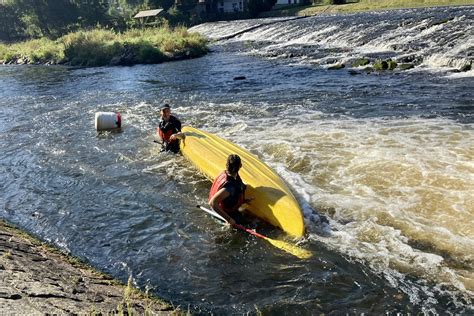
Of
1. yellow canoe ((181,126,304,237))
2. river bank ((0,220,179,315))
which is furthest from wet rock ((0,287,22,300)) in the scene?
yellow canoe ((181,126,304,237))

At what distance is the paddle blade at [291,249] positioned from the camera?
17.8 ft

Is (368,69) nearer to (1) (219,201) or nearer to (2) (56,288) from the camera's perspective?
(1) (219,201)

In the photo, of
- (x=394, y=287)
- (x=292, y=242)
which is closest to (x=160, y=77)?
(x=292, y=242)

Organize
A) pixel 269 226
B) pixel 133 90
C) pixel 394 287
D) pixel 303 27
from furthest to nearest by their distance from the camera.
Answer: pixel 303 27 < pixel 133 90 < pixel 269 226 < pixel 394 287

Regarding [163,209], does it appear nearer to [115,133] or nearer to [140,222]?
[140,222]

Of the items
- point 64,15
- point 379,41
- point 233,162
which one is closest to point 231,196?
point 233,162

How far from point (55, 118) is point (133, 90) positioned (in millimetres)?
4695

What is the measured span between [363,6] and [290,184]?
37789 mm

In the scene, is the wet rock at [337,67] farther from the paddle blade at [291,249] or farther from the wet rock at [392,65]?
the paddle blade at [291,249]

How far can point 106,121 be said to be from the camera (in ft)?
39.1

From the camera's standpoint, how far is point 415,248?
5.40 metres

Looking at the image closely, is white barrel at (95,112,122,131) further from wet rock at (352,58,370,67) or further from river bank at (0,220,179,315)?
wet rock at (352,58,370,67)

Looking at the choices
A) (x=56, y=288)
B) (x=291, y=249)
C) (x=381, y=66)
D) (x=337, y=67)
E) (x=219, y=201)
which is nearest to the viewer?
(x=56, y=288)

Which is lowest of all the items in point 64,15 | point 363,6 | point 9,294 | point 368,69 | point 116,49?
point 9,294
